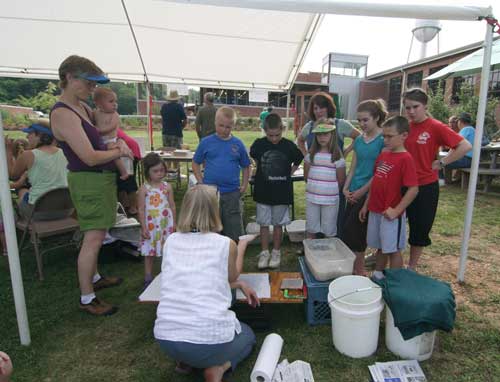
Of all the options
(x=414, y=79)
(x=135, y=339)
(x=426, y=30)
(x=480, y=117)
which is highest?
(x=426, y=30)

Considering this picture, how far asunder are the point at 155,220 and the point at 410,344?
87.4 inches

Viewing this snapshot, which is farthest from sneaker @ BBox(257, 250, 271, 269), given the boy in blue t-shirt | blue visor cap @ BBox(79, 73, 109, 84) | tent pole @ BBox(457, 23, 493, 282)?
blue visor cap @ BBox(79, 73, 109, 84)

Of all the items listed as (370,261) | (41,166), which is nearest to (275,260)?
(370,261)

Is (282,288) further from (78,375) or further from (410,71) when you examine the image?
(410,71)

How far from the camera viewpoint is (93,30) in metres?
4.95

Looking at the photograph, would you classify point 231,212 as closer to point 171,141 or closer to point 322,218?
point 322,218

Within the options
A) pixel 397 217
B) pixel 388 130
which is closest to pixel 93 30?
pixel 388 130

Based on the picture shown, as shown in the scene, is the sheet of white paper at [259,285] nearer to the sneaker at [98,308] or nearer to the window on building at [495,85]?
the sneaker at [98,308]

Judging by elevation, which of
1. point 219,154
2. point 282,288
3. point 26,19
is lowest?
point 282,288

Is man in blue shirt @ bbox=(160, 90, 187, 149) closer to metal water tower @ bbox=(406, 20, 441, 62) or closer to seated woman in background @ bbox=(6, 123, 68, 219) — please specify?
seated woman in background @ bbox=(6, 123, 68, 219)

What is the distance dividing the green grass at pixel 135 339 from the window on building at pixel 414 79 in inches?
952

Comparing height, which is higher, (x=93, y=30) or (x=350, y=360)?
(x=93, y=30)

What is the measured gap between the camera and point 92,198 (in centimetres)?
244

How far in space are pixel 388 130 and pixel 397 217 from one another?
2.25 feet
